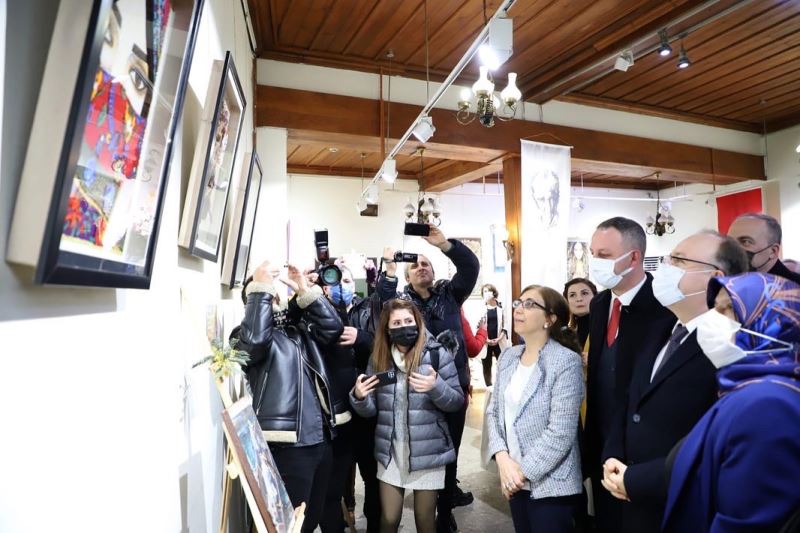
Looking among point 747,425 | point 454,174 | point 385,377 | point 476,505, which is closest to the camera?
point 747,425

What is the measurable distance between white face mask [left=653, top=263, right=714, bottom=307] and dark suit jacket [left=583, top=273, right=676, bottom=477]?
13 cm

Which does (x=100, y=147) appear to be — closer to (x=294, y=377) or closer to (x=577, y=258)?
(x=294, y=377)

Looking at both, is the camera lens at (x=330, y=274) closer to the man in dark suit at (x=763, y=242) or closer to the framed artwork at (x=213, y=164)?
the framed artwork at (x=213, y=164)

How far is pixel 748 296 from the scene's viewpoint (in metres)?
1.27

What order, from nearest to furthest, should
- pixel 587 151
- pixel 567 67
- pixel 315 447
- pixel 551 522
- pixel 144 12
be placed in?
pixel 144 12 < pixel 551 522 < pixel 315 447 < pixel 567 67 < pixel 587 151

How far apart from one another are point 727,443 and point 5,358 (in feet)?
4.83

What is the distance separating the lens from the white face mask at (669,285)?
178 cm

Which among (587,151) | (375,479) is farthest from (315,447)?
(587,151)

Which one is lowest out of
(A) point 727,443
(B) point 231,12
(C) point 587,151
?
(A) point 727,443

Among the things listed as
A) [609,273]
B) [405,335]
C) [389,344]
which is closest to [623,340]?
[609,273]

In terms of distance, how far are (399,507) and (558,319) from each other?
1.29 m

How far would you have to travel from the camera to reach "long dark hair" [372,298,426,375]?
2643mm

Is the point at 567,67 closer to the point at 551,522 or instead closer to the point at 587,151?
the point at 587,151

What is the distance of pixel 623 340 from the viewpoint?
200cm
